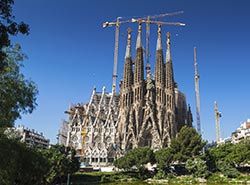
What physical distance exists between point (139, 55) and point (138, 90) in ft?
40.4

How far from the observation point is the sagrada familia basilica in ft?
303

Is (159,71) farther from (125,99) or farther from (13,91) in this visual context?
(13,91)

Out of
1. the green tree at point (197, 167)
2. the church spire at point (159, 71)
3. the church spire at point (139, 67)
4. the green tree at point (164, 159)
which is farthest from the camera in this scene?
the church spire at point (139, 67)

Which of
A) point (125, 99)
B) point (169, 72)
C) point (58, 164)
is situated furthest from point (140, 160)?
point (169, 72)

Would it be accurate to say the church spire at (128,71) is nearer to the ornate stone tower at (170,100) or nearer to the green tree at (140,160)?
the ornate stone tower at (170,100)

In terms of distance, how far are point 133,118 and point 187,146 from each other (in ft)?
109

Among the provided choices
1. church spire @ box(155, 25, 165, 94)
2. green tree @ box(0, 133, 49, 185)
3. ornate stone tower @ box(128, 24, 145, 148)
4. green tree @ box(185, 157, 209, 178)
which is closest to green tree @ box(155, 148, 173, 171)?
green tree @ box(185, 157, 209, 178)

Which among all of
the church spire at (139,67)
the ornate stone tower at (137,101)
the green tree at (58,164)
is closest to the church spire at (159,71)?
the ornate stone tower at (137,101)

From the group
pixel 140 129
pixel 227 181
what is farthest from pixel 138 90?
pixel 227 181

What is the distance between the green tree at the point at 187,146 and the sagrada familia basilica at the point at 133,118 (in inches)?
945

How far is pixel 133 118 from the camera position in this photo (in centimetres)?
9481

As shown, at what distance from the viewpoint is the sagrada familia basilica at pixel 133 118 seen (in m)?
92.4

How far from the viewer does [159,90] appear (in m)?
97.8

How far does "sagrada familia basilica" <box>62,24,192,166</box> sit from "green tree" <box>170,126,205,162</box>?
24.0 metres
